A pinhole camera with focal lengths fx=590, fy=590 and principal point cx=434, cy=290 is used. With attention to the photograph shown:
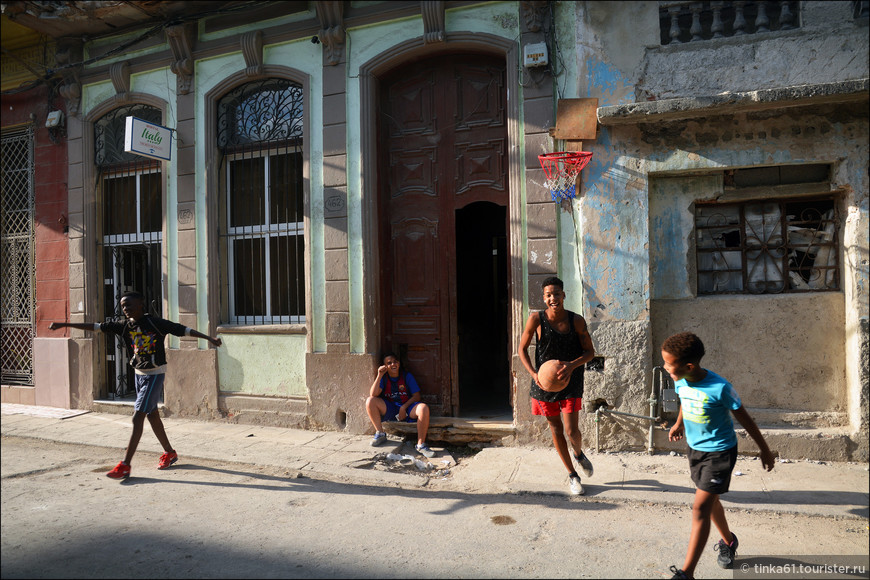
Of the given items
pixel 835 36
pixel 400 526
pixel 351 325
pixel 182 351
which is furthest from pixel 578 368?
pixel 182 351

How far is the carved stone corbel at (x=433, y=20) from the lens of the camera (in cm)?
684

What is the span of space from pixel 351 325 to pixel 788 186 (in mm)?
4984

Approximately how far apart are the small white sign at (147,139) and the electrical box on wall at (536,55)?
4.91 meters

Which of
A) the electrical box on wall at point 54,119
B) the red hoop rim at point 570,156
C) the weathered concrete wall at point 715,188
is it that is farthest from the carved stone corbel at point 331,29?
the electrical box on wall at point 54,119

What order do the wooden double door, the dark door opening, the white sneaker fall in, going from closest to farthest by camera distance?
1. the white sneaker
2. the wooden double door
3. the dark door opening

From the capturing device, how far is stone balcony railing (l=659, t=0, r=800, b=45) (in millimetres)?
5867

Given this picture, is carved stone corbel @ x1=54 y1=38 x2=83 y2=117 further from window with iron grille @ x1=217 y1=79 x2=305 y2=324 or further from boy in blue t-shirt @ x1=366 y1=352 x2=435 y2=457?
boy in blue t-shirt @ x1=366 y1=352 x2=435 y2=457

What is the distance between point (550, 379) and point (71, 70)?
28.4ft

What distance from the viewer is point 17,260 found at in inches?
382

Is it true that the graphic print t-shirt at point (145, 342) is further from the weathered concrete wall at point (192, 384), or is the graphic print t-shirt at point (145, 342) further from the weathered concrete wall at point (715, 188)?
the weathered concrete wall at point (715, 188)

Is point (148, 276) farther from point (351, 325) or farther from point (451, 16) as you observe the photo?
point (451, 16)

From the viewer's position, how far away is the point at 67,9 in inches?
320

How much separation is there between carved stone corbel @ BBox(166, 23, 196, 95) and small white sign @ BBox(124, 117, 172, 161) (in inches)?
28.2

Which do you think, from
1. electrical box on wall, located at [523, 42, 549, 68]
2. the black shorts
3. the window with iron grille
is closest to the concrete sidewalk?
the black shorts
